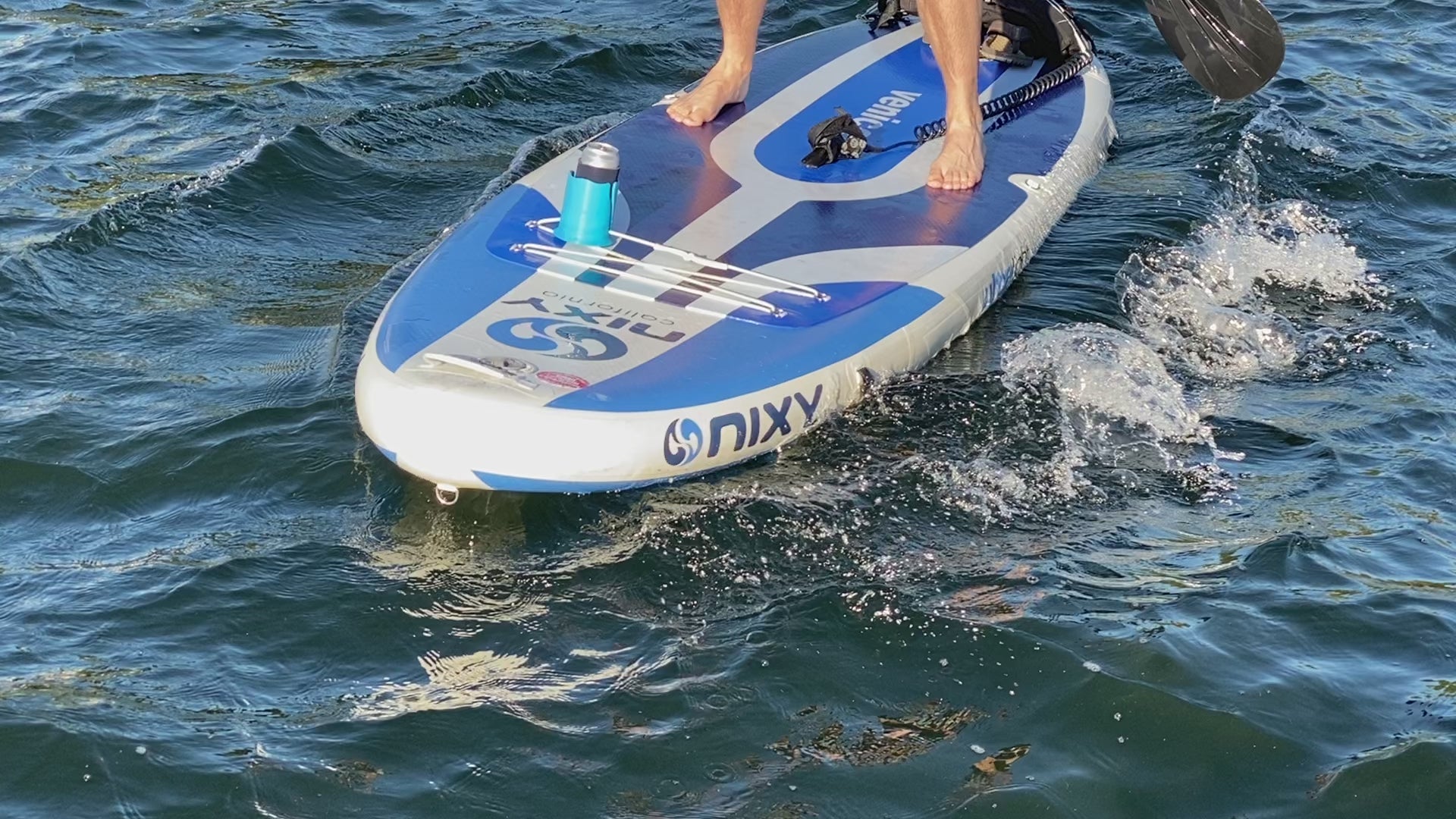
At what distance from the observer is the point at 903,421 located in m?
4.53

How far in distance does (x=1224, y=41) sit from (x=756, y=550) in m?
3.63

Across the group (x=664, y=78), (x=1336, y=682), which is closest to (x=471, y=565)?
(x=1336, y=682)

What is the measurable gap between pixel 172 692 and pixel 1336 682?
102 inches

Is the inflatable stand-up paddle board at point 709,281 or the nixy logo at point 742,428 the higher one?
the inflatable stand-up paddle board at point 709,281

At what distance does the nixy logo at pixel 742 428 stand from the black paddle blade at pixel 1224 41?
2.99 meters

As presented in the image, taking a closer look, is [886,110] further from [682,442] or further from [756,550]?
[756,550]

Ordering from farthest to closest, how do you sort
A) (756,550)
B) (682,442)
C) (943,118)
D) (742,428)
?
(943,118) < (742,428) < (682,442) < (756,550)

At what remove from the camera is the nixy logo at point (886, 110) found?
5910 mm

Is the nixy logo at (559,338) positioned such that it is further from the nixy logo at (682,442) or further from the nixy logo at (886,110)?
the nixy logo at (886,110)

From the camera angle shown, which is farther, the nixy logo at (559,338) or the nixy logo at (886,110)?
the nixy logo at (886,110)

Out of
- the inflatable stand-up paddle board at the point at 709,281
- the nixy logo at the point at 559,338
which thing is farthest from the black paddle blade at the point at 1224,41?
the nixy logo at the point at 559,338

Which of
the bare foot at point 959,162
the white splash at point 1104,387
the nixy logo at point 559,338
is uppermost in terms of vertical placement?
the bare foot at point 959,162

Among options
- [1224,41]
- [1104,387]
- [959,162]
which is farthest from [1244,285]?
[1224,41]

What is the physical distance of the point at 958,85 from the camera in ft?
18.3
